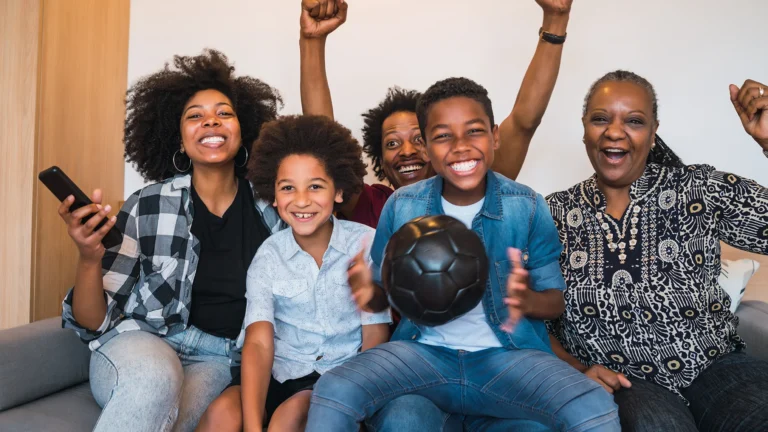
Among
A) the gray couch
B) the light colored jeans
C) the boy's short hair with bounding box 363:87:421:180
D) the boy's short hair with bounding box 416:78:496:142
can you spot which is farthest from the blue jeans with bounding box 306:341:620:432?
the boy's short hair with bounding box 363:87:421:180

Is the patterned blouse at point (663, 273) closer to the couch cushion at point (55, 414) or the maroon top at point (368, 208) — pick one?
the maroon top at point (368, 208)

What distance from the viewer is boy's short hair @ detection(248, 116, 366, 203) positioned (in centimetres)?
216

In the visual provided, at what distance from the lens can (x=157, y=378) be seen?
1.79 meters

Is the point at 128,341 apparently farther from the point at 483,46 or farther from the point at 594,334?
the point at 483,46

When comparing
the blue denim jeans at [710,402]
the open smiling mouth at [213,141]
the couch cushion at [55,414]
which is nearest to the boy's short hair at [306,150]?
the open smiling mouth at [213,141]

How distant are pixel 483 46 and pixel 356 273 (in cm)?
192

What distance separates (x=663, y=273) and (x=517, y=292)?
0.62m

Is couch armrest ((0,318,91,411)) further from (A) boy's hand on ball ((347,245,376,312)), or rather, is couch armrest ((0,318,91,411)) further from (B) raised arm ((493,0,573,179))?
(B) raised arm ((493,0,573,179))

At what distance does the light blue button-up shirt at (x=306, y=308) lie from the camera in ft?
6.52

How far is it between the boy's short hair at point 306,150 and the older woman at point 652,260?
76 centimetres

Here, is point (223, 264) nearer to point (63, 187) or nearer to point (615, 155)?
point (63, 187)

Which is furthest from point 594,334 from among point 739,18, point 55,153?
point 55,153

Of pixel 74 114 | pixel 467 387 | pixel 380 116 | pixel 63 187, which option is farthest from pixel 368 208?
pixel 74 114

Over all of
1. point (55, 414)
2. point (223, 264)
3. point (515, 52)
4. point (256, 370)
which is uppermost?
point (515, 52)
